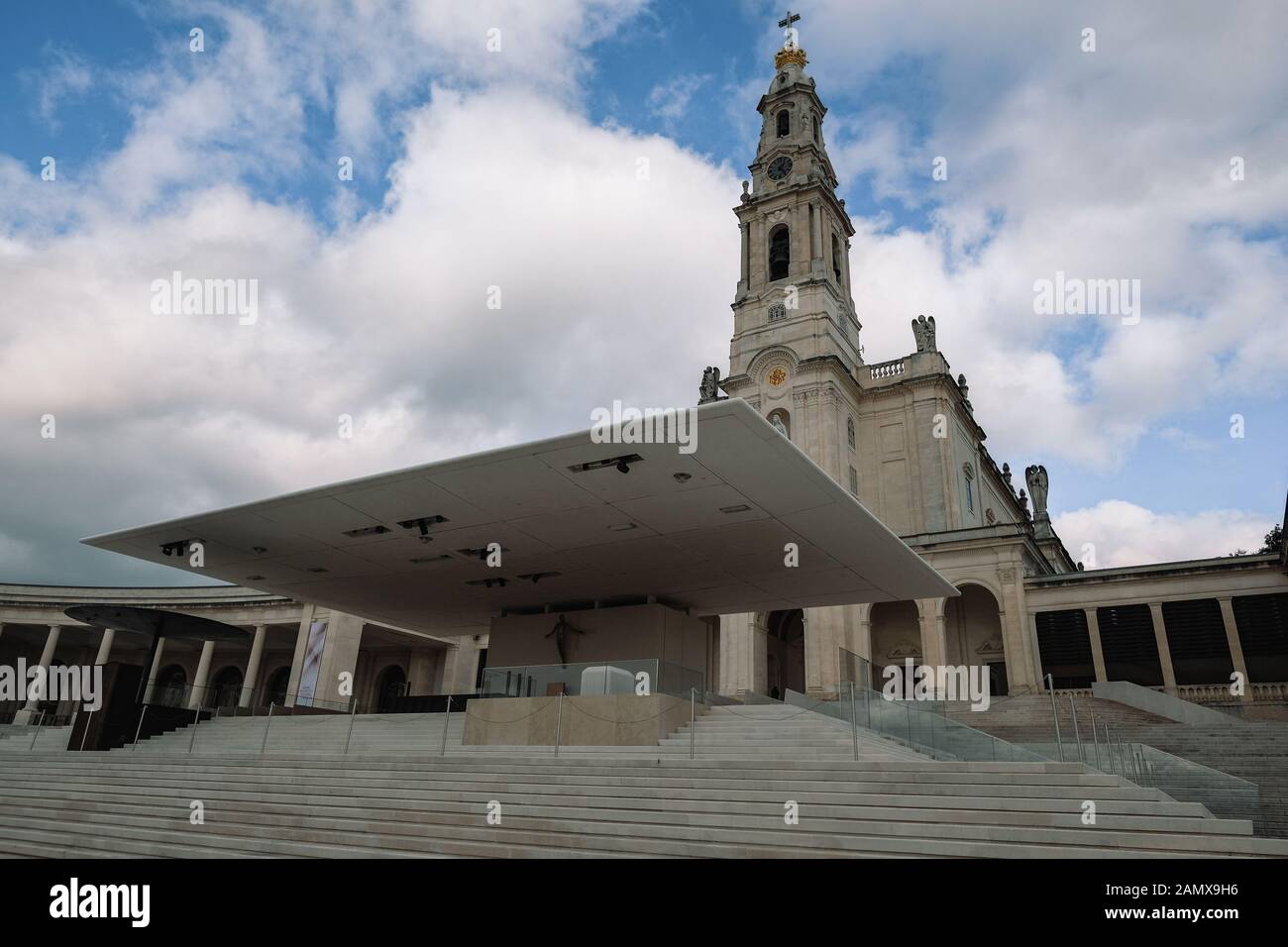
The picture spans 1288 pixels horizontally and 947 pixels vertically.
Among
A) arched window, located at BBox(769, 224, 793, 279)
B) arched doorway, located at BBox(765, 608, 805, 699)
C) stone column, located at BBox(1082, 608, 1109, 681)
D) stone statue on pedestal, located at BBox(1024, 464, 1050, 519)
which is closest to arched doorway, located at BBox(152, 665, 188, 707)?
arched doorway, located at BBox(765, 608, 805, 699)

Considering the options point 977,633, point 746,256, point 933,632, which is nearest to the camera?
point 933,632

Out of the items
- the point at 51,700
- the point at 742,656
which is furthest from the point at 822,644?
the point at 51,700

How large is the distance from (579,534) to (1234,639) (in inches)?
1016

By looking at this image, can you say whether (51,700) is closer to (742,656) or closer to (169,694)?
(169,694)

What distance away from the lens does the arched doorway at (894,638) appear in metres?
37.5

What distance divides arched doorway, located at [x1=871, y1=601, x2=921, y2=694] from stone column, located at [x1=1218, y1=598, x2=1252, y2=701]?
1142cm

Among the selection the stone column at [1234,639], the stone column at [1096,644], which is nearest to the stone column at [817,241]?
the stone column at [1096,644]

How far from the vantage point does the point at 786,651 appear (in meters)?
42.0

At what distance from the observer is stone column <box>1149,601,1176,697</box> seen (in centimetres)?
2988

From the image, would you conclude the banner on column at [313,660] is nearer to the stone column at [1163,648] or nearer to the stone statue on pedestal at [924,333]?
the stone statue on pedestal at [924,333]
